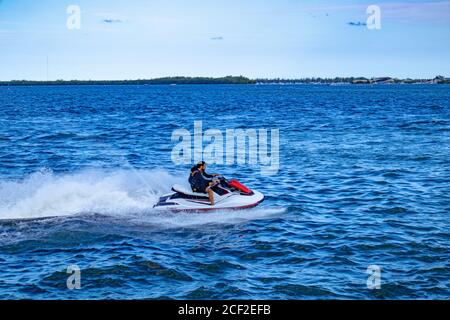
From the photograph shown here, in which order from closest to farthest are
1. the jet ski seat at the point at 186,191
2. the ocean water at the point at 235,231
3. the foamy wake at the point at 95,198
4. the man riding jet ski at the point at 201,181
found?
the ocean water at the point at 235,231, the foamy wake at the point at 95,198, the man riding jet ski at the point at 201,181, the jet ski seat at the point at 186,191

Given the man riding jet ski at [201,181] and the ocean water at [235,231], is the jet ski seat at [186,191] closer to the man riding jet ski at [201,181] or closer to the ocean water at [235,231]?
the man riding jet ski at [201,181]

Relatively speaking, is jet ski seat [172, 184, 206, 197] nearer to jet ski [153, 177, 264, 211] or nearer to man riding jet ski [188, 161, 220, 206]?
jet ski [153, 177, 264, 211]

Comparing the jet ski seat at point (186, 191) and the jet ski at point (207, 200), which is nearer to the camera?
the jet ski at point (207, 200)

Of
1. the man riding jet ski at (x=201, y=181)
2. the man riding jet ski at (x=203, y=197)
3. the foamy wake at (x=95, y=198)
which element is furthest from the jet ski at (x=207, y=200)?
the foamy wake at (x=95, y=198)

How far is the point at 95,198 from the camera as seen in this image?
2267 cm

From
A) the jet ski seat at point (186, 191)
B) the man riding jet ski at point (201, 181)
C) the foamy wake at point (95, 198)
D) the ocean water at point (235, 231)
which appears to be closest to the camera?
the ocean water at point (235, 231)

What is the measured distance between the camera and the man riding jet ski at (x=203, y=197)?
2098 centimetres

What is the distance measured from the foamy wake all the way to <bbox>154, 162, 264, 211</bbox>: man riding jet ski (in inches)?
14.9

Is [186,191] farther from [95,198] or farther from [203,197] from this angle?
[95,198]

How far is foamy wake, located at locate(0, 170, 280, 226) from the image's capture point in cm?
2038

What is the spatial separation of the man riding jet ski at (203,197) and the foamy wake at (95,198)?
0.38m
